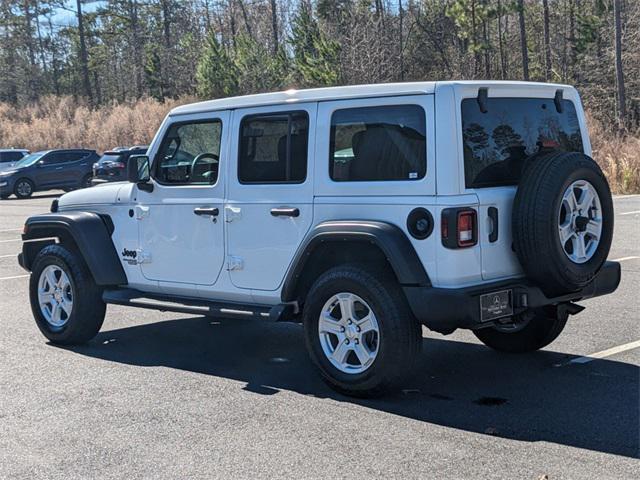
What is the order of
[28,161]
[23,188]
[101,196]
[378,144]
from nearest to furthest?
[378,144], [101,196], [23,188], [28,161]

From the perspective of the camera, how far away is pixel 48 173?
30.6 meters

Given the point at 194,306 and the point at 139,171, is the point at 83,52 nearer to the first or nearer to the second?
the point at 139,171

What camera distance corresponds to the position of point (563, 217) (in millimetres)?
5625

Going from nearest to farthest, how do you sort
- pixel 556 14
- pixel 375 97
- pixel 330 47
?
pixel 375 97 < pixel 330 47 < pixel 556 14

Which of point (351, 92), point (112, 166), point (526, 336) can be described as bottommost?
point (526, 336)

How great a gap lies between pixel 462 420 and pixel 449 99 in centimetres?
200

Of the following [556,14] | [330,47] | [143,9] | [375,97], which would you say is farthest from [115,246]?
[143,9]

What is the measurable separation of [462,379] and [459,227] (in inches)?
56.3

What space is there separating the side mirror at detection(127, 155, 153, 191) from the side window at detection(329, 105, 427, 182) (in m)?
1.93

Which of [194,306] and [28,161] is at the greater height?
[28,161]

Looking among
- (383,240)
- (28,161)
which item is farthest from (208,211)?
(28,161)

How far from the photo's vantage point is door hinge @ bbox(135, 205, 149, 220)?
7.25m

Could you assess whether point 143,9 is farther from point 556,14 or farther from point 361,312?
point 361,312

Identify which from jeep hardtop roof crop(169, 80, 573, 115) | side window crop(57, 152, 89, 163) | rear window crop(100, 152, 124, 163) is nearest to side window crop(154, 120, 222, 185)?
jeep hardtop roof crop(169, 80, 573, 115)
